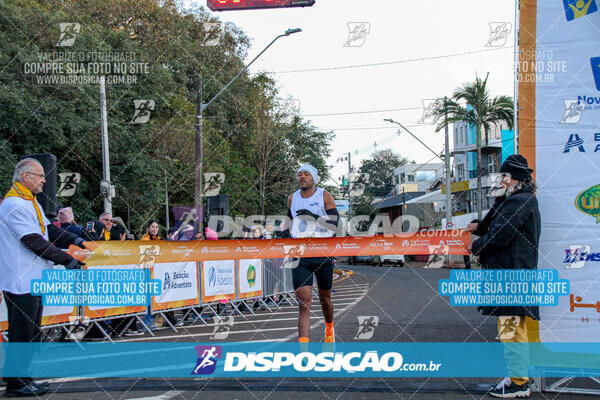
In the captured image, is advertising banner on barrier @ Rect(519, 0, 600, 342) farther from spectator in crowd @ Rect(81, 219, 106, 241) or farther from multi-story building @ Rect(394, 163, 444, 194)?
multi-story building @ Rect(394, 163, 444, 194)

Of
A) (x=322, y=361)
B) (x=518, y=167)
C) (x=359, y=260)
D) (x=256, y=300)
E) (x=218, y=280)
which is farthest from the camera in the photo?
(x=359, y=260)

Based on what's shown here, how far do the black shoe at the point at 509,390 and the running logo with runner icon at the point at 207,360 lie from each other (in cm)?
265

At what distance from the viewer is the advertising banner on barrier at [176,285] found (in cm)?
987

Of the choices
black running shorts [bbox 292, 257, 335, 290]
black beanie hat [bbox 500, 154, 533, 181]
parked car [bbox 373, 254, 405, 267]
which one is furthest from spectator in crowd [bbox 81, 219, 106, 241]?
parked car [bbox 373, 254, 405, 267]

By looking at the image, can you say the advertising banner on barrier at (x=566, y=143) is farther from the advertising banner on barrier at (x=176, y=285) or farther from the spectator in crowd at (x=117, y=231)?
the spectator in crowd at (x=117, y=231)

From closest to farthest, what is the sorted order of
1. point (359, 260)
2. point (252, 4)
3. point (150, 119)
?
point (252, 4)
point (150, 119)
point (359, 260)

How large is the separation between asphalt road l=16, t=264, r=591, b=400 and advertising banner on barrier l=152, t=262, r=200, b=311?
0.45 meters

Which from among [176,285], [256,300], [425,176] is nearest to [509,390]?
[176,285]

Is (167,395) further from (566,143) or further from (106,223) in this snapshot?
(106,223)

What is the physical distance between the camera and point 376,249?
8203mm

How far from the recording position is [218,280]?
11.6 metres

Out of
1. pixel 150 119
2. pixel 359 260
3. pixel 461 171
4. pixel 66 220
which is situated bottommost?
pixel 359 260

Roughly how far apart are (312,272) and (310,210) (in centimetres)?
69

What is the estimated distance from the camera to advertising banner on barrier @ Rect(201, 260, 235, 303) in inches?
439
